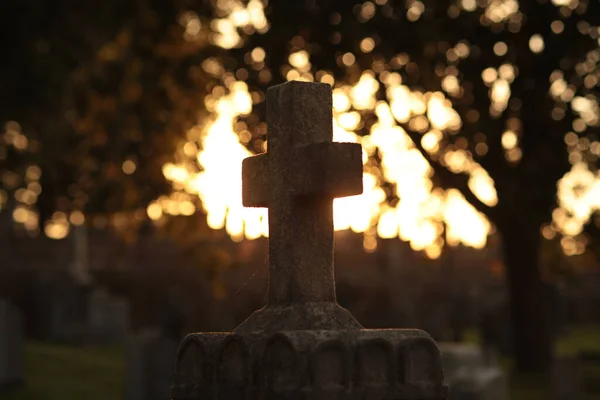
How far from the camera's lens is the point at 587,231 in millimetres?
14930

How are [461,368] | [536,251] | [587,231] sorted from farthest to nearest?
[536,251], [587,231], [461,368]

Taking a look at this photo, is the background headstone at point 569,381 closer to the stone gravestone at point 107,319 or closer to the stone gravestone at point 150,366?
the stone gravestone at point 150,366

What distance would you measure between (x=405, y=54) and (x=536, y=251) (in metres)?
7.24

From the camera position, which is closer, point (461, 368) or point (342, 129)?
point (461, 368)

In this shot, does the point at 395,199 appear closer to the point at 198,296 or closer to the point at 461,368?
the point at 461,368

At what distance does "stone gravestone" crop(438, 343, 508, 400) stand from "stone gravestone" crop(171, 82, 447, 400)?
562cm

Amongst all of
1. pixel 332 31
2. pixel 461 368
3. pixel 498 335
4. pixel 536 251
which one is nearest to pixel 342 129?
pixel 332 31

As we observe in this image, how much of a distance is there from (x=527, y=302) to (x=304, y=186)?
1532cm

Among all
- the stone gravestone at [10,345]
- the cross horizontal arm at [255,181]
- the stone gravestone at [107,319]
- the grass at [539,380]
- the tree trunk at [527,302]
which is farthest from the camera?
the stone gravestone at [107,319]

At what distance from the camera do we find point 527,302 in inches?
762

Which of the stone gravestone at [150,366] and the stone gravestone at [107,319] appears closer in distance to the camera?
the stone gravestone at [150,366]

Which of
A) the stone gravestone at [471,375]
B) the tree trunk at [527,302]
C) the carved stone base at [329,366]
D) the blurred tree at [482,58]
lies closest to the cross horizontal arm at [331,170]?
the carved stone base at [329,366]

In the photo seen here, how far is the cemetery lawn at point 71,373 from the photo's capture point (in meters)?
16.4

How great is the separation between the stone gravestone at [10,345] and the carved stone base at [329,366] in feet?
39.9
